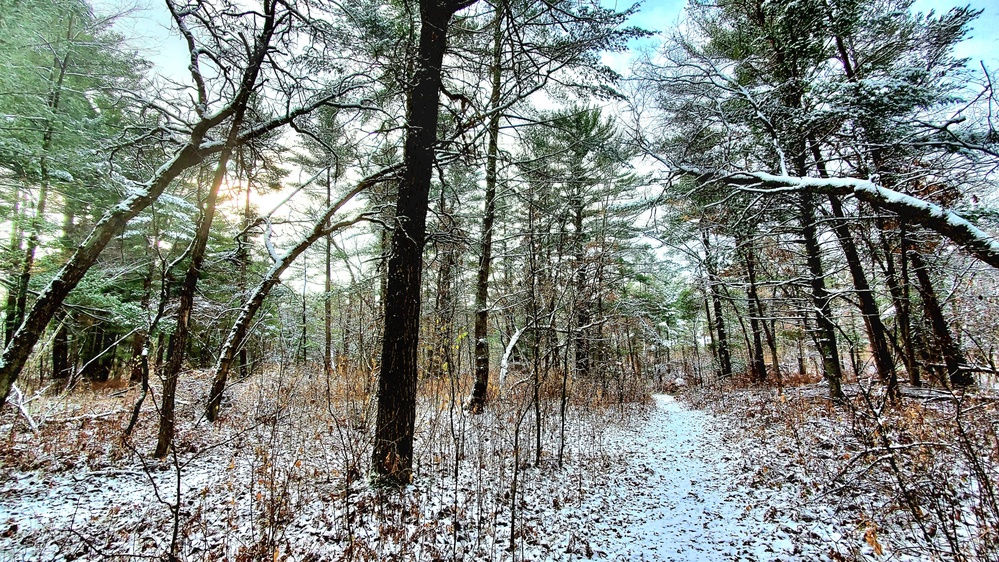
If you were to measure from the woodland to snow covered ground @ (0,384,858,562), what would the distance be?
4cm

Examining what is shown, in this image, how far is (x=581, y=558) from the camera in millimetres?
3359

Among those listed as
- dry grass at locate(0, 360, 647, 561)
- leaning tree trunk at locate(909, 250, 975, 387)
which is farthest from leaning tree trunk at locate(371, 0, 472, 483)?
leaning tree trunk at locate(909, 250, 975, 387)

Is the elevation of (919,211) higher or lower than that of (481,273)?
lower

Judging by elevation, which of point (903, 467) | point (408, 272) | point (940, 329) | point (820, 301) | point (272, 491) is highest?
point (408, 272)

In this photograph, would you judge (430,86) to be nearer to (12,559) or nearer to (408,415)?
(408,415)

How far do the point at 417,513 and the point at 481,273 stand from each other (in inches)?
217

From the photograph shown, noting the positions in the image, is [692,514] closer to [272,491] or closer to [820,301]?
[272,491]

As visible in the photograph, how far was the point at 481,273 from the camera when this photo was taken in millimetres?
8430

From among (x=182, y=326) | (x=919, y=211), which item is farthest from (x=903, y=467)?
(x=182, y=326)

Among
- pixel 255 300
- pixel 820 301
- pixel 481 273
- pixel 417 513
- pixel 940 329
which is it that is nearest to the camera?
pixel 417 513

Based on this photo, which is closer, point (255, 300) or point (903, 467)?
point (903, 467)

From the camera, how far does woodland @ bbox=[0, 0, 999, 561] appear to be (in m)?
3.46

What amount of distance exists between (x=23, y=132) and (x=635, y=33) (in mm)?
10462

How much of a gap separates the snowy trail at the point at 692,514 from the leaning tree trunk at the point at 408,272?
7.92ft
